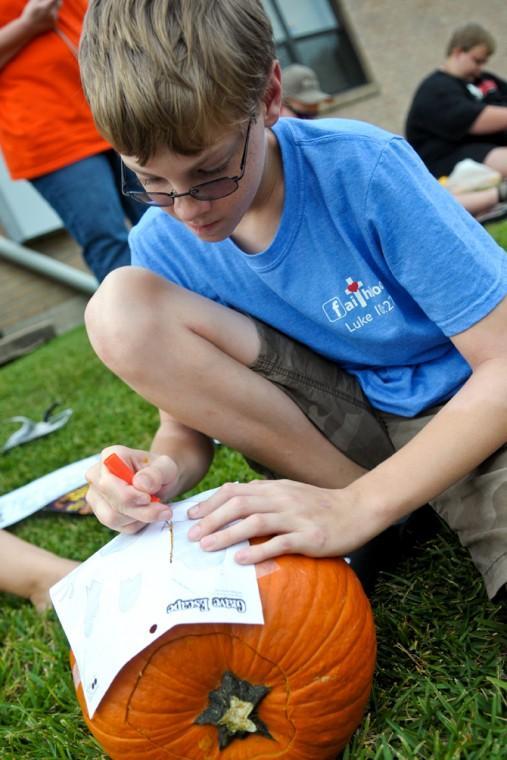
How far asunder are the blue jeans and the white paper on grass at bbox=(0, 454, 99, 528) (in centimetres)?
98

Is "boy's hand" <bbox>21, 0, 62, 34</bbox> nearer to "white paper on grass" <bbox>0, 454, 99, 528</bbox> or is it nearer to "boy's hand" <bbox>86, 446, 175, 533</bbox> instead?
"white paper on grass" <bbox>0, 454, 99, 528</bbox>

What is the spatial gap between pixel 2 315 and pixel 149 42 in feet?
26.3

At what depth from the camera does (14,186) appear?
28.1ft

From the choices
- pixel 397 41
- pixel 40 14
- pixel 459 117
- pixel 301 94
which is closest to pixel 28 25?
pixel 40 14

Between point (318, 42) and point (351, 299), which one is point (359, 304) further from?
point (318, 42)

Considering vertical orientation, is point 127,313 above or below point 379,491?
above

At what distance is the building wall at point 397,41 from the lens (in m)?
10.3

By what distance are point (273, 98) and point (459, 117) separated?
15.6ft

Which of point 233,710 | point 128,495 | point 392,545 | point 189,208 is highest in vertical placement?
point 189,208

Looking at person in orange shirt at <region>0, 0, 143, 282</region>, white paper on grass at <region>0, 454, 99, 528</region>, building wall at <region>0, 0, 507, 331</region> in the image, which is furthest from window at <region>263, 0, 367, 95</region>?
white paper on grass at <region>0, 454, 99, 528</region>

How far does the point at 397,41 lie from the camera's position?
414 inches

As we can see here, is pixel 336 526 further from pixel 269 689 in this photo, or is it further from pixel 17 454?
pixel 17 454

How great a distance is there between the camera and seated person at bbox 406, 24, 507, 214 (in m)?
5.64

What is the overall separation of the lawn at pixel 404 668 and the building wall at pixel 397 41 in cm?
937
